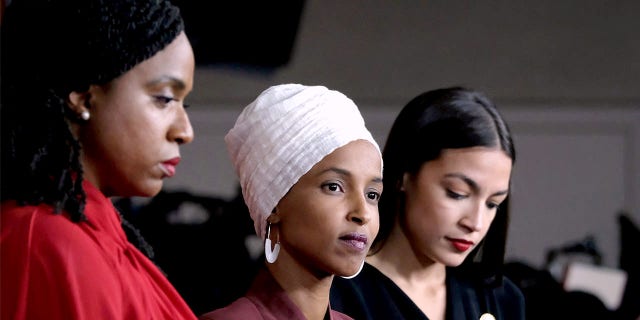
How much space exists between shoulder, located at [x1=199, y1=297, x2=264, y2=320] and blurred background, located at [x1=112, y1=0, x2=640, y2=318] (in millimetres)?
2665

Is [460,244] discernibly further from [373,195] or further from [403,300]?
[373,195]

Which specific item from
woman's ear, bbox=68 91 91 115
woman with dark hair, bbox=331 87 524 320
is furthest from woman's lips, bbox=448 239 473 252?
woman's ear, bbox=68 91 91 115

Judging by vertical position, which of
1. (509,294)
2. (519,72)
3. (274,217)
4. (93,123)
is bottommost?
(519,72)

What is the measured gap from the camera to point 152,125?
1.03 metres

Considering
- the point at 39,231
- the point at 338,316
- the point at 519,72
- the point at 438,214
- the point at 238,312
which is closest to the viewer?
the point at 39,231

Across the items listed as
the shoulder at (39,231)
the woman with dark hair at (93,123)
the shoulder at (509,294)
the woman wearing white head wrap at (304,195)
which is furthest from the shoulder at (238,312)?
the shoulder at (509,294)

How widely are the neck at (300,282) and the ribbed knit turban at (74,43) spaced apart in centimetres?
33

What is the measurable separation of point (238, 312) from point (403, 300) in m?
0.41

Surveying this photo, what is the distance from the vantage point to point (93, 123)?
102cm

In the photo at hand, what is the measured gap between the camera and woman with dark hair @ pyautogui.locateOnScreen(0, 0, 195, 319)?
3.23 ft

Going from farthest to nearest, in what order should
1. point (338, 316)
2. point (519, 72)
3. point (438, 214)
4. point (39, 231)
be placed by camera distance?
point (519, 72) → point (438, 214) → point (338, 316) → point (39, 231)

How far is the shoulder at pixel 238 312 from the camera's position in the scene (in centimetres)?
117

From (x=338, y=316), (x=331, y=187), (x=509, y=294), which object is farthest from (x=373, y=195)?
(x=509, y=294)

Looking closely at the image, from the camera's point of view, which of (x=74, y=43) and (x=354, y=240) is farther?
(x=354, y=240)
